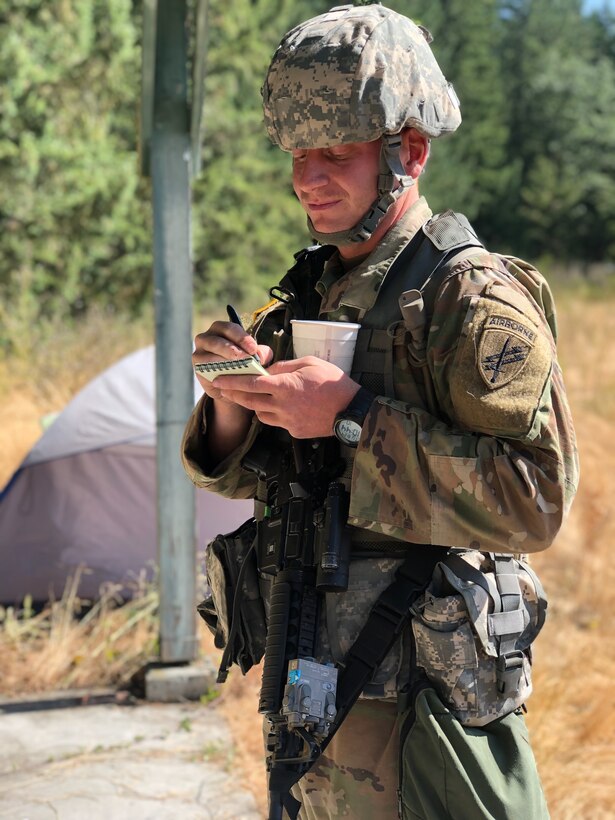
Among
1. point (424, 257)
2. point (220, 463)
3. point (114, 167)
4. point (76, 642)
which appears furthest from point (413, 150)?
point (114, 167)

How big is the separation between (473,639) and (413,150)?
85 cm

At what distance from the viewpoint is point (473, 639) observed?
1605mm

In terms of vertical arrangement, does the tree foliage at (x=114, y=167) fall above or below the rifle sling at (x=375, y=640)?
above

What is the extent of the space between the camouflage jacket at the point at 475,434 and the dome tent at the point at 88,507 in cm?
317

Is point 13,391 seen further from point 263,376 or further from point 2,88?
point 263,376

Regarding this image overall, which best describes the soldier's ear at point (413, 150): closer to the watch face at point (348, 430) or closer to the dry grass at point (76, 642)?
the watch face at point (348, 430)

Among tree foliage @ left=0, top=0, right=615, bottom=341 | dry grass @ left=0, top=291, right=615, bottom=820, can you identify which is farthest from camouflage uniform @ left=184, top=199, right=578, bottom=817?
tree foliage @ left=0, top=0, right=615, bottom=341

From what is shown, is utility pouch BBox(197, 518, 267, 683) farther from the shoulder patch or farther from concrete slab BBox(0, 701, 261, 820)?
concrete slab BBox(0, 701, 261, 820)

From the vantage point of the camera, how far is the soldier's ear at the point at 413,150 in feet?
5.65

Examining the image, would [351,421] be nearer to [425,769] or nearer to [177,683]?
[425,769]

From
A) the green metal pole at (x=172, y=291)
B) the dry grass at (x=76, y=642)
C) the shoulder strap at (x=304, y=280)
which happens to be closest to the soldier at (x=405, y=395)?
the shoulder strap at (x=304, y=280)

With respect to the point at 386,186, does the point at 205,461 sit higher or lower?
lower

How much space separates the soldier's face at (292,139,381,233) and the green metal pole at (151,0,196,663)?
2.35m

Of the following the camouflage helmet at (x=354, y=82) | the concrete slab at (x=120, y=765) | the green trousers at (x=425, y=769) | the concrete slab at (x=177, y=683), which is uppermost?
the camouflage helmet at (x=354, y=82)
